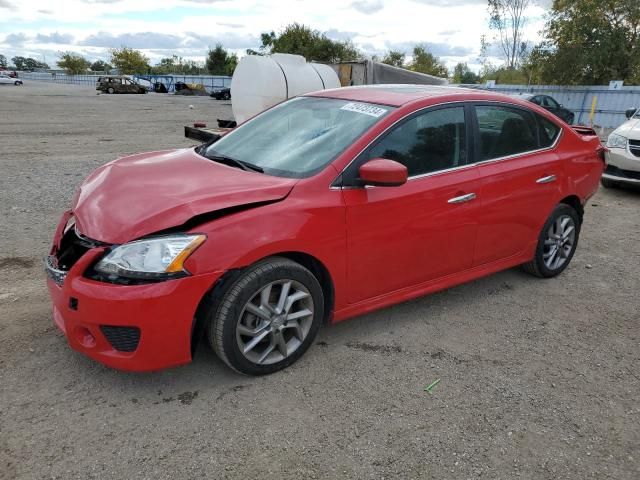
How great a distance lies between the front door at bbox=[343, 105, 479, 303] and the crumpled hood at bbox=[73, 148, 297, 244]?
0.53 metres

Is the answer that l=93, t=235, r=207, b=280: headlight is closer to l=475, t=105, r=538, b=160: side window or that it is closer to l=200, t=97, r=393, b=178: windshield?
l=200, t=97, r=393, b=178: windshield

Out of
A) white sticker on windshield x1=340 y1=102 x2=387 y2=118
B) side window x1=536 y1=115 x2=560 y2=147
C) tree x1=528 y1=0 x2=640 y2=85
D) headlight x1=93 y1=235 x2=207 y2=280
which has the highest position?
tree x1=528 y1=0 x2=640 y2=85

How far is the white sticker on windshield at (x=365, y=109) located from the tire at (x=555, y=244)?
1951 mm

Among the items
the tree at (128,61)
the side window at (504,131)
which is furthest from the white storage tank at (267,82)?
the tree at (128,61)

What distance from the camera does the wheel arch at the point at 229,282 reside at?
2.73m

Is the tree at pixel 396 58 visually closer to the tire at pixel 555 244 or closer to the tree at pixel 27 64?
the tire at pixel 555 244

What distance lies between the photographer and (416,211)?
341cm

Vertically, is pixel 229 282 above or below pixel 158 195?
below

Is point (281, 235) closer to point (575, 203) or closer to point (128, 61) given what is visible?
point (575, 203)

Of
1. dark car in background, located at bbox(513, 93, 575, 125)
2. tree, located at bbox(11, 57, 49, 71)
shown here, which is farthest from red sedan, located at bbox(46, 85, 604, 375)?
tree, located at bbox(11, 57, 49, 71)

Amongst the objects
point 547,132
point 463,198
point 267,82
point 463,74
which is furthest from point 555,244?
point 463,74

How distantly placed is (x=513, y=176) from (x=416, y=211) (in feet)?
3.55

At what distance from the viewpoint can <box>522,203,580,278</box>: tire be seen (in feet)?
14.8

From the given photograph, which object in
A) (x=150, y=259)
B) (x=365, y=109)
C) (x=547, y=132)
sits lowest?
(x=150, y=259)
